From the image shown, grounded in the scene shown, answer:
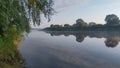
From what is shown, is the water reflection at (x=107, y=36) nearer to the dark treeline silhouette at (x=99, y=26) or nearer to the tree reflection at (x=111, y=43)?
the tree reflection at (x=111, y=43)

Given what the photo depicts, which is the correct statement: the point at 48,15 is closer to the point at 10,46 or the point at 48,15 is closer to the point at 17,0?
the point at 17,0

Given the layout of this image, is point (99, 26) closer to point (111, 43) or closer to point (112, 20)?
point (112, 20)

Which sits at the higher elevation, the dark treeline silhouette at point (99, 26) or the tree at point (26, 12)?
the tree at point (26, 12)

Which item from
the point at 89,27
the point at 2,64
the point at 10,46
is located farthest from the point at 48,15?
the point at 89,27

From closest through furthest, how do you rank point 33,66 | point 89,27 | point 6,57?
point 6,57
point 33,66
point 89,27

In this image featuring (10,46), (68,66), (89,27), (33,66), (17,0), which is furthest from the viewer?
(89,27)

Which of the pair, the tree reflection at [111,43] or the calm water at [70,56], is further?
the tree reflection at [111,43]

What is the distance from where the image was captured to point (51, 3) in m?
12.7

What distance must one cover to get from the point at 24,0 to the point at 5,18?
92.2 inches

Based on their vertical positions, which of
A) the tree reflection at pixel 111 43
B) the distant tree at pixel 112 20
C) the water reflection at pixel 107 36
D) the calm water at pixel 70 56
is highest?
the distant tree at pixel 112 20

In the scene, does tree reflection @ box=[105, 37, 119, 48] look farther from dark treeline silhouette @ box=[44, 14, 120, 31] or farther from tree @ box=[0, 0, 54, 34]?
dark treeline silhouette @ box=[44, 14, 120, 31]

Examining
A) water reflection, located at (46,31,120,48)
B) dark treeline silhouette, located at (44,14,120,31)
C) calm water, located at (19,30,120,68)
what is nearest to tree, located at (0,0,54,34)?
calm water, located at (19,30,120,68)

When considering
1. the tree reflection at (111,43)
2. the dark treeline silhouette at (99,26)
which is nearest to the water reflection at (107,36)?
the tree reflection at (111,43)

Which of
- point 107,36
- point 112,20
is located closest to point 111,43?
point 107,36
